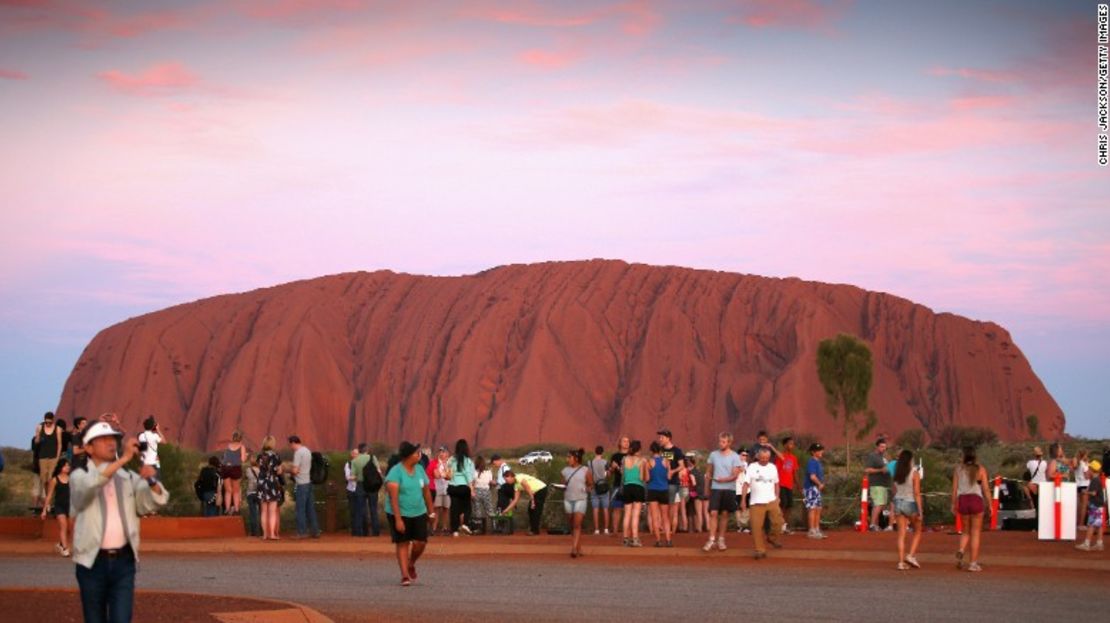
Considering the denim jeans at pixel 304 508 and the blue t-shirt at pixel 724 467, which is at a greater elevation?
the blue t-shirt at pixel 724 467

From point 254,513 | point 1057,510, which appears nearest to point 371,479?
point 254,513

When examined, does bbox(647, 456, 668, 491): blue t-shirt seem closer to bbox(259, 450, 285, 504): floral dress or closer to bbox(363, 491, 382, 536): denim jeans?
bbox(363, 491, 382, 536): denim jeans

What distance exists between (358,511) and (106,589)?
20307 millimetres

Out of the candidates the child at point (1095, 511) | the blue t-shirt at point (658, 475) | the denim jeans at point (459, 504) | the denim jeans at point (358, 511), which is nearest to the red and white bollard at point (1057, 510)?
the child at point (1095, 511)

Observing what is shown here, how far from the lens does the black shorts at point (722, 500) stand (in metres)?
26.2

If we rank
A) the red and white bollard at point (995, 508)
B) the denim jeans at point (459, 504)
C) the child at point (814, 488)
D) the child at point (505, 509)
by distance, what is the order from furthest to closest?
the child at point (505, 509)
the red and white bollard at point (995, 508)
the denim jeans at point (459, 504)
the child at point (814, 488)

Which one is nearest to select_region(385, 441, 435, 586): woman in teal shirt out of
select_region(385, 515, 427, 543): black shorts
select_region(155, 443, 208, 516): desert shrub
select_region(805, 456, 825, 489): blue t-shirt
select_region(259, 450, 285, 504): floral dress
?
select_region(385, 515, 427, 543): black shorts

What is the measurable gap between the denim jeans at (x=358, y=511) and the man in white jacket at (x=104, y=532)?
20.0m

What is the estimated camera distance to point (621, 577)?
22.3m

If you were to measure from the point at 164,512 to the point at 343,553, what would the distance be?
10.6m

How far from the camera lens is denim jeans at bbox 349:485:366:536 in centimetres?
3174

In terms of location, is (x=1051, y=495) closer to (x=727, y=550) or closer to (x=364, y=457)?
(x=727, y=550)

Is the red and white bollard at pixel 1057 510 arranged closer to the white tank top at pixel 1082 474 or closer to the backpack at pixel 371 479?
the white tank top at pixel 1082 474

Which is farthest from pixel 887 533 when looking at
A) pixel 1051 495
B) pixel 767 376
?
pixel 767 376
